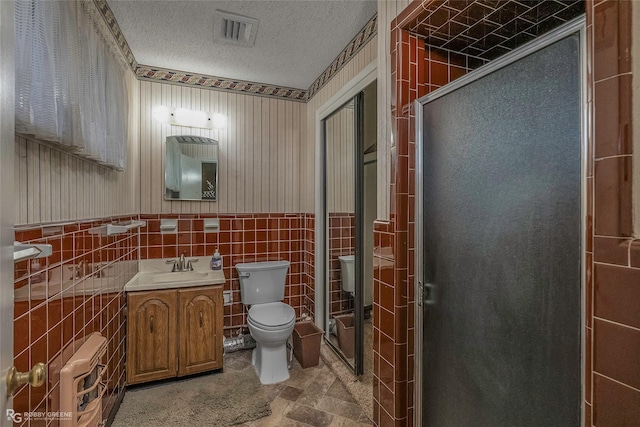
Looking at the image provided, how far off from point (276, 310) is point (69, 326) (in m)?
1.47

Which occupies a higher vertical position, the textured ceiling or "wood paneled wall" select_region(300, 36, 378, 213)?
the textured ceiling

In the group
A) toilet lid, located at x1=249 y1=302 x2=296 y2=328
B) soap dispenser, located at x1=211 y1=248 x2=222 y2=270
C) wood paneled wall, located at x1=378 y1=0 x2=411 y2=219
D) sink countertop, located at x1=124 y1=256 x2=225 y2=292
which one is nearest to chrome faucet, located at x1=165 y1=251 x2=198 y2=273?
sink countertop, located at x1=124 y1=256 x2=225 y2=292

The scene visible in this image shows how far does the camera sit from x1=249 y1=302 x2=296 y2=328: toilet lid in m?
2.27

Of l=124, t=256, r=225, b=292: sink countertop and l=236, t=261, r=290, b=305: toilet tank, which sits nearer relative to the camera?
l=124, t=256, r=225, b=292: sink countertop

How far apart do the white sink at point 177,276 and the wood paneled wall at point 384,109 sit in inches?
65.1

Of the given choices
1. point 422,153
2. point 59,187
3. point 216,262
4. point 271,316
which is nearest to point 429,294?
point 422,153

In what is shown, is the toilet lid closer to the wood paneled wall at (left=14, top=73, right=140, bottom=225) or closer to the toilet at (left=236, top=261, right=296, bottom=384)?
the toilet at (left=236, top=261, right=296, bottom=384)

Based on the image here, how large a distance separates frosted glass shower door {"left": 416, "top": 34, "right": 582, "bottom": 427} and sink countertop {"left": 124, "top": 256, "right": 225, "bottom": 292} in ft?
5.67

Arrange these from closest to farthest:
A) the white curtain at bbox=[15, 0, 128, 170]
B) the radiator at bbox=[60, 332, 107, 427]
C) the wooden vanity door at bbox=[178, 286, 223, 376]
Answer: the white curtain at bbox=[15, 0, 128, 170]
the radiator at bbox=[60, 332, 107, 427]
the wooden vanity door at bbox=[178, 286, 223, 376]

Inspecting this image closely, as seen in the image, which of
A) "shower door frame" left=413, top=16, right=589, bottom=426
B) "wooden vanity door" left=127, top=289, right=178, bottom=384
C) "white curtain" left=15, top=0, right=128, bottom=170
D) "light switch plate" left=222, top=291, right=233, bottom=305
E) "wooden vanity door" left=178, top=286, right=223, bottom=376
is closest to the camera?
"shower door frame" left=413, top=16, right=589, bottom=426

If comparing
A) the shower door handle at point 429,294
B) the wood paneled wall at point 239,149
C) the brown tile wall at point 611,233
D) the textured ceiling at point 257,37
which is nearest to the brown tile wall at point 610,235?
the brown tile wall at point 611,233

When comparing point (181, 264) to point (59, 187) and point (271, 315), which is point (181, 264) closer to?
point (271, 315)

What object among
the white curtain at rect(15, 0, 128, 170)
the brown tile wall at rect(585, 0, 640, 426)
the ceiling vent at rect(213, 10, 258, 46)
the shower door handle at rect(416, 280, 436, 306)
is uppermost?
the ceiling vent at rect(213, 10, 258, 46)

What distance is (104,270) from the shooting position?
5.64 ft
